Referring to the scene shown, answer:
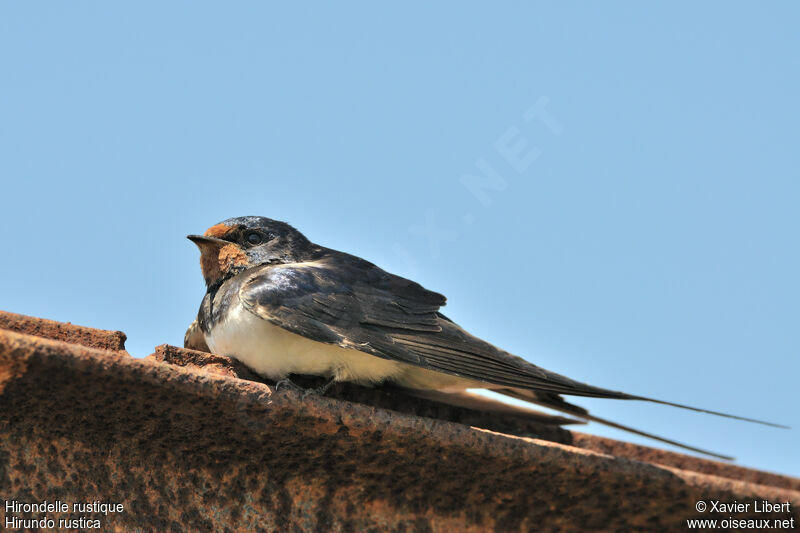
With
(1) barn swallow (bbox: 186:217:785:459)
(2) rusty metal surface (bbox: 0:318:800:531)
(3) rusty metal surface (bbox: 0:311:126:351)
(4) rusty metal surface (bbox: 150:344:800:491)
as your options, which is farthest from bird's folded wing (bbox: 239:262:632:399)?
(3) rusty metal surface (bbox: 0:311:126:351)

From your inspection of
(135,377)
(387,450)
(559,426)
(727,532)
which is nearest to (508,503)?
(387,450)

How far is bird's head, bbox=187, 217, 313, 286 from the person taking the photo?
121 inches

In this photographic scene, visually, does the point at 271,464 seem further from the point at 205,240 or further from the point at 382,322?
the point at 205,240

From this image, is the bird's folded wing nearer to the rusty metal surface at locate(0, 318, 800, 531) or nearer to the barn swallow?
the barn swallow

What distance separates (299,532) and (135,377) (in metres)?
0.56

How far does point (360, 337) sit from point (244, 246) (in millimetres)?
782

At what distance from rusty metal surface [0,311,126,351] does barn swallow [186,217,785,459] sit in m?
0.52

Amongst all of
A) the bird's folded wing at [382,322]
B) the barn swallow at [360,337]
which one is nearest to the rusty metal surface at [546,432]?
the barn swallow at [360,337]

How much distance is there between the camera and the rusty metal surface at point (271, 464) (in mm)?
1741

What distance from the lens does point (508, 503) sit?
2188mm

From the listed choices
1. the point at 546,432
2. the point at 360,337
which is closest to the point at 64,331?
the point at 360,337

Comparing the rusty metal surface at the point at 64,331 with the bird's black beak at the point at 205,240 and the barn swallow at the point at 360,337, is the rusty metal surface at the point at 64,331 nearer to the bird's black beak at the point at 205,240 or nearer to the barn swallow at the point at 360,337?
the barn swallow at the point at 360,337

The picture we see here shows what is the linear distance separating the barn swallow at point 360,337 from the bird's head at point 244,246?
5.6 inches

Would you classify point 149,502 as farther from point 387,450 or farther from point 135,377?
point 387,450
